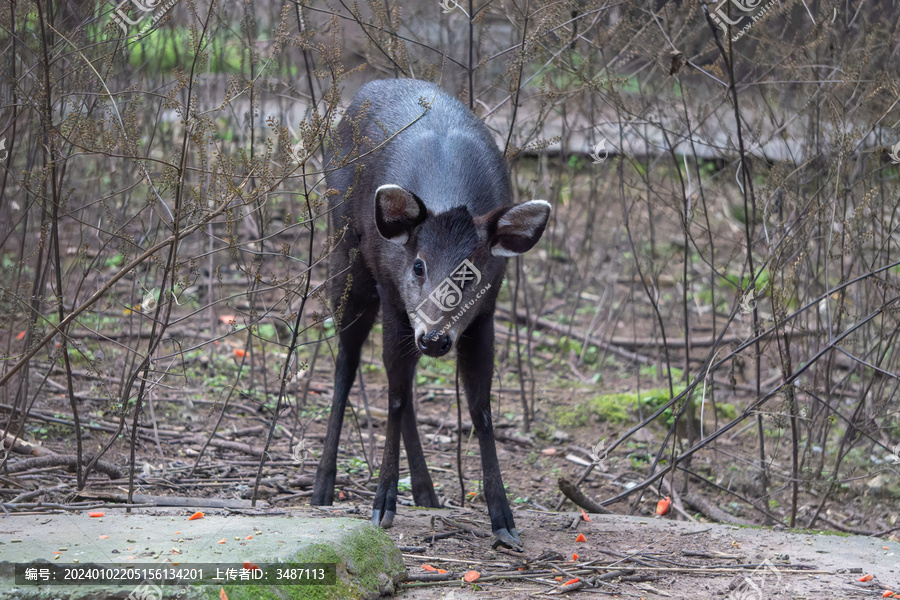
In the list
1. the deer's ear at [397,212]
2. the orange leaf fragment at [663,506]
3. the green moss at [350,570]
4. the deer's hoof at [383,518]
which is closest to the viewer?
the green moss at [350,570]

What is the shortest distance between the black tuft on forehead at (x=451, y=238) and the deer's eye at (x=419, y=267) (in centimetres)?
5

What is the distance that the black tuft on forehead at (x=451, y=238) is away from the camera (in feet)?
16.4

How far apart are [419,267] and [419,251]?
110 mm

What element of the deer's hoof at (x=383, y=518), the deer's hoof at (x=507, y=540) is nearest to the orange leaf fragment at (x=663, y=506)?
the deer's hoof at (x=507, y=540)

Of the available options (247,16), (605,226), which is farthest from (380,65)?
(605,226)

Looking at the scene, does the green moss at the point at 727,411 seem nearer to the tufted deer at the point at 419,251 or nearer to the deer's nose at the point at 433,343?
the tufted deer at the point at 419,251

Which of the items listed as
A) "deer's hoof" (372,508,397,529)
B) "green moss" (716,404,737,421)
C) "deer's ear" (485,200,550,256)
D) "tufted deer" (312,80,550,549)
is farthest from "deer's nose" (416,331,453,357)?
"green moss" (716,404,737,421)

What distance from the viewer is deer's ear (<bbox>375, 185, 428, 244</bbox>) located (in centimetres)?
494

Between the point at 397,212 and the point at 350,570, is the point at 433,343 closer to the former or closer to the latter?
the point at 397,212

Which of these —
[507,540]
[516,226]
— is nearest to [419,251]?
[516,226]

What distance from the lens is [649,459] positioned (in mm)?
7938

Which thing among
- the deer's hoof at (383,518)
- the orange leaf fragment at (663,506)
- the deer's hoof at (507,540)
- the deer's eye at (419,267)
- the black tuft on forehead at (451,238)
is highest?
the black tuft on forehead at (451,238)

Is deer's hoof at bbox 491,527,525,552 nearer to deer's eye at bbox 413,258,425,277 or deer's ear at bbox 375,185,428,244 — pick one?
deer's eye at bbox 413,258,425,277

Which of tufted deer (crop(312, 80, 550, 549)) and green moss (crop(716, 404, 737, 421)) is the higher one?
tufted deer (crop(312, 80, 550, 549))
